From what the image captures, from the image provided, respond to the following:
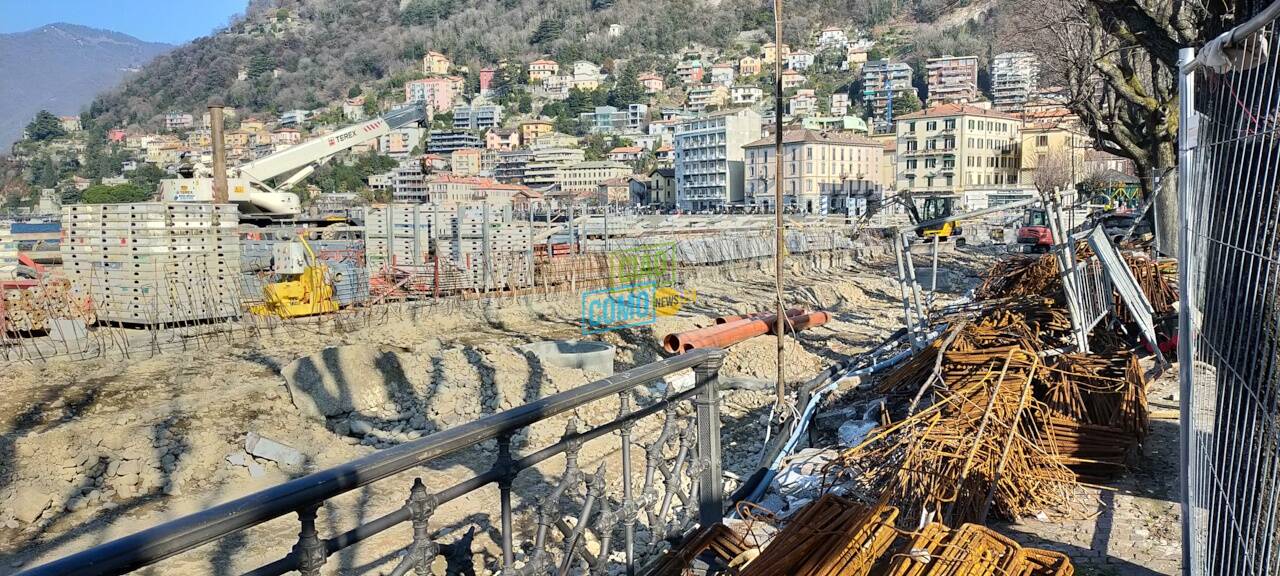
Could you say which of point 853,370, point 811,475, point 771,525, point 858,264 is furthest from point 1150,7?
point 858,264

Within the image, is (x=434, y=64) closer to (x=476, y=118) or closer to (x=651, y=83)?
(x=476, y=118)

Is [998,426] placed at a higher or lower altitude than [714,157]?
lower

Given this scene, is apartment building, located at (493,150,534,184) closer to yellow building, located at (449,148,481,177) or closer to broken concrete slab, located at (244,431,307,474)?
yellow building, located at (449,148,481,177)

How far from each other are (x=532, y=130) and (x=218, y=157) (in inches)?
4982

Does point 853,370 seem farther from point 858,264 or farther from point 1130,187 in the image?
point 1130,187

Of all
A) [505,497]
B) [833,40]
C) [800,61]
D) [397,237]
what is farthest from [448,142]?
[505,497]

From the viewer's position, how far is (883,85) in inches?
5758

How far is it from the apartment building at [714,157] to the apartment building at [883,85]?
172ft

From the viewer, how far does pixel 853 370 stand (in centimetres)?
816

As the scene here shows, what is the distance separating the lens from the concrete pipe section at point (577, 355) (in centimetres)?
1336

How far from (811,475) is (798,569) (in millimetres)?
2817

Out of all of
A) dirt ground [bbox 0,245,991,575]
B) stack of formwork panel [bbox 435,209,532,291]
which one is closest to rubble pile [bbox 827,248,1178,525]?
dirt ground [bbox 0,245,991,575]

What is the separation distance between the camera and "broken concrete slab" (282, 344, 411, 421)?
10.6 meters

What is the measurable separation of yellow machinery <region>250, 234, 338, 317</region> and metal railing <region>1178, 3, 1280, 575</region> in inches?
614
